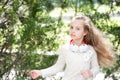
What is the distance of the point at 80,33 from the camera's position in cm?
395

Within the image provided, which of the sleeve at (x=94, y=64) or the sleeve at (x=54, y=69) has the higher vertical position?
the sleeve at (x=94, y=64)

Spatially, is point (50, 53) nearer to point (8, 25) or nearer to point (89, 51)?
point (8, 25)

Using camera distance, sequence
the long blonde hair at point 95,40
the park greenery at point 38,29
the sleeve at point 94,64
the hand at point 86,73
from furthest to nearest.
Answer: the park greenery at point 38,29 < the long blonde hair at point 95,40 < the sleeve at point 94,64 < the hand at point 86,73

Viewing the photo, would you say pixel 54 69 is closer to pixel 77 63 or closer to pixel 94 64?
pixel 77 63

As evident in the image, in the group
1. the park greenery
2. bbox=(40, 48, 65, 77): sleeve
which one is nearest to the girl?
bbox=(40, 48, 65, 77): sleeve

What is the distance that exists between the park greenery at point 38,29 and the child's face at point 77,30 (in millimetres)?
1206

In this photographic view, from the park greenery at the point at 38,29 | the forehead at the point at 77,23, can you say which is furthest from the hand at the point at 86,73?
the park greenery at the point at 38,29

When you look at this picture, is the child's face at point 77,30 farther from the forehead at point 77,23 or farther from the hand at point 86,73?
the hand at point 86,73

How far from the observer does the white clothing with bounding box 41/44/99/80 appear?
12.8ft

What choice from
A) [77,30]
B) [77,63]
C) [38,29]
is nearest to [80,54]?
[77,63]

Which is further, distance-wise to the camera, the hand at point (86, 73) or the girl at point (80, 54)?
the girl at point (80, 54)

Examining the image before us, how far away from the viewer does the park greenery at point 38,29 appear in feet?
17.0

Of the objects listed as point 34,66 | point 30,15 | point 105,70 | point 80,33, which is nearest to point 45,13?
point 30,15

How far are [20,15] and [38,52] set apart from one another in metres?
0.46
